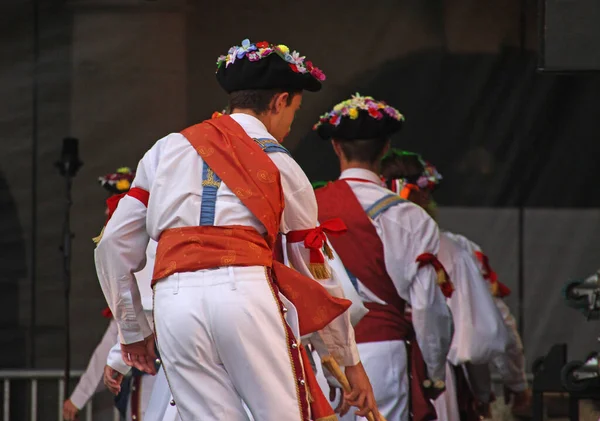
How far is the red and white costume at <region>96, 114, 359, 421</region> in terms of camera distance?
2994 millimetres

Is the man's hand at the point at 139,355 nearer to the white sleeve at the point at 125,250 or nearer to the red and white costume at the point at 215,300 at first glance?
the white sleeve at the point at 125,250

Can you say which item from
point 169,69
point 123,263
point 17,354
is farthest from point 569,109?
point 123,263

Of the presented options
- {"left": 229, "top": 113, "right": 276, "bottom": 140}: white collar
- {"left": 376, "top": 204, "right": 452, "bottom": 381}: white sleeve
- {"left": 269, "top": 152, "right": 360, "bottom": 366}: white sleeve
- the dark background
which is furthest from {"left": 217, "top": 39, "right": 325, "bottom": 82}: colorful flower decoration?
the dark background

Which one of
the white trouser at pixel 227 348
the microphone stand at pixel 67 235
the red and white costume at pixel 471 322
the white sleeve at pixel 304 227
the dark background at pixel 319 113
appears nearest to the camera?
the white trouser at pixel 227 348

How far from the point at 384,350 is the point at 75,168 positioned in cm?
211

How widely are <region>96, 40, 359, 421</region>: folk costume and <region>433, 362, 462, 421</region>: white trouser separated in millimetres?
2193

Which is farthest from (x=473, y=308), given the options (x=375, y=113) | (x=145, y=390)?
(x=145, y=390)

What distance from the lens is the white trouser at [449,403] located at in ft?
17.8

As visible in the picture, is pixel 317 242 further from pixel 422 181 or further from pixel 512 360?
pixel 512 360

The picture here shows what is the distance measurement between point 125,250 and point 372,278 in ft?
5.51

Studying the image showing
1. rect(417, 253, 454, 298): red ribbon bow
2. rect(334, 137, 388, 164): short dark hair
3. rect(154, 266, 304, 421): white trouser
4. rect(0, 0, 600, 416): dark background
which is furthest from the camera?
rect(0, 0, 600, 416): dark background

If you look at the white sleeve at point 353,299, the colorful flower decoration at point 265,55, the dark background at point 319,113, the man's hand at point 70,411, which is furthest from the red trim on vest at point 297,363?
the dark background at point 319,113

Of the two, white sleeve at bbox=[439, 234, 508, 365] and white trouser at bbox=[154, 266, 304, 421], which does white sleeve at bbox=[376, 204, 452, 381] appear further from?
white trouser at bbox=[154, 266, 304, 421]

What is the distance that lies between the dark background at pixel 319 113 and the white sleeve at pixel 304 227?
3.19 meters
